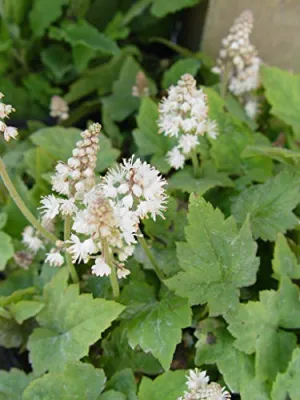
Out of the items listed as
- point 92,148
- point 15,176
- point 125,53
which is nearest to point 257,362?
point 92,148

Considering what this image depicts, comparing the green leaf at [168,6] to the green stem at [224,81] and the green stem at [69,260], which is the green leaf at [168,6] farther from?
the green stem at [69,260]

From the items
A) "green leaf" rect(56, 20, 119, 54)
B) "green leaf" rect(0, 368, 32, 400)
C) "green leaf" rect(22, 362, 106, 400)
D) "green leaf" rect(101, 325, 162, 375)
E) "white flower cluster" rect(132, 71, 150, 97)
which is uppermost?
"green leaf" rect(56, 20, 119, 54)

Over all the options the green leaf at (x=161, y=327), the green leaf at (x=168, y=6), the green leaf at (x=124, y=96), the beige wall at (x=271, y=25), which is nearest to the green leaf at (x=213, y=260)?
the green leaf at (x=161, y=327)

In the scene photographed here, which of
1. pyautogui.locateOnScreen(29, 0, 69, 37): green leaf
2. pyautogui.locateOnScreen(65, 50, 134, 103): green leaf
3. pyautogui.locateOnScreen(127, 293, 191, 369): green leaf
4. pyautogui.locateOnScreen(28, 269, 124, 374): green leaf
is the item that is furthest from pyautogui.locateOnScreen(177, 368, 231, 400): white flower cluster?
pyautogui.locateOnScreen(29, 0, 69, 37): green leaf

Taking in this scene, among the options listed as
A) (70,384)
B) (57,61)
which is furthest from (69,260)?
(57,61)

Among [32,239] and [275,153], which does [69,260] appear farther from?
[275,153]

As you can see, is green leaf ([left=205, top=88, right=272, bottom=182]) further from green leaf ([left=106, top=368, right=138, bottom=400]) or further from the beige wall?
green leaf ([left=106, top=368, right=138, bottom=400])
